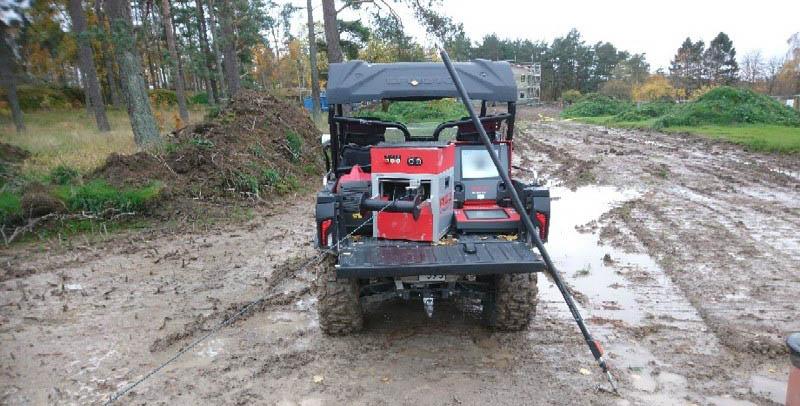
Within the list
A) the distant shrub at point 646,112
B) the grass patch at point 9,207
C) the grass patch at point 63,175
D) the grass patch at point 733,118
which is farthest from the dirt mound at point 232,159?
the distant shrub at point 646,112

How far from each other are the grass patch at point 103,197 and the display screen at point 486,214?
6680 millimetres

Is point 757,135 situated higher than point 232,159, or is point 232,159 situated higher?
point 232,159

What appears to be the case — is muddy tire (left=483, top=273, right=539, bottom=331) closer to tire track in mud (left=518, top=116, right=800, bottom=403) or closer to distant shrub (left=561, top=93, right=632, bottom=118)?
tire track in mud (left=518, top=116, right=800, bottom=403)

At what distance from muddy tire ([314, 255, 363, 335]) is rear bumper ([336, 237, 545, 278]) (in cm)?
33

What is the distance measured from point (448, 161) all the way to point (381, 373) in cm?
194

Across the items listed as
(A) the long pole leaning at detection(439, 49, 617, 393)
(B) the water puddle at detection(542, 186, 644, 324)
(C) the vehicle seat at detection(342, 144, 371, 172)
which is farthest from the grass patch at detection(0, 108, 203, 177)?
(B) the water puddle at detection(542, 186, 644, 324)

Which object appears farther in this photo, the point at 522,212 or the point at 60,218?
the point at 60,218

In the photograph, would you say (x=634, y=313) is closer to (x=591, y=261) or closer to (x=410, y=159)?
(x=591, y=261)

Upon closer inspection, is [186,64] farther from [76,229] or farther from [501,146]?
[501,146]

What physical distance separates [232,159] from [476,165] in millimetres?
7502

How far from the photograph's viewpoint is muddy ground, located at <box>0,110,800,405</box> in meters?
4.16

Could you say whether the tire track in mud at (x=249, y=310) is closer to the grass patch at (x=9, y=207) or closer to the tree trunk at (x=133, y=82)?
the grass patch at (x=9, y=207)

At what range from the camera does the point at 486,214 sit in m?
5.00

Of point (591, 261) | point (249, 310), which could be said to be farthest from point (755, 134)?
point (249, 310)
